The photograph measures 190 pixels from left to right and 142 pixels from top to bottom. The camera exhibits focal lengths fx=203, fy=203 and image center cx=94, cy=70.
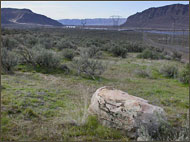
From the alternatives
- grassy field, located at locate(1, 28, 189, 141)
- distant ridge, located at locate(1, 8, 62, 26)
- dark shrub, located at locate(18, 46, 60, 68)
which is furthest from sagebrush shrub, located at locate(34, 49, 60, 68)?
distant ridge, located at locate(1, 8, 62, 26)

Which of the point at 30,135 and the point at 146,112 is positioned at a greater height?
the point at 146,112

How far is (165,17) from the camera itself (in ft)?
414

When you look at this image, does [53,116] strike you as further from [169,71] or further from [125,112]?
[169,71]

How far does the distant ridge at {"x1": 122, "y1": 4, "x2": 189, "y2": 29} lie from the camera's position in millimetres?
108863

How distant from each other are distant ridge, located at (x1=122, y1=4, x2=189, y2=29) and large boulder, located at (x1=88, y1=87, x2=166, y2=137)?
340ft

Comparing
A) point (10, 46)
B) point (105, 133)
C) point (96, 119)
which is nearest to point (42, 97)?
point (96, 119)

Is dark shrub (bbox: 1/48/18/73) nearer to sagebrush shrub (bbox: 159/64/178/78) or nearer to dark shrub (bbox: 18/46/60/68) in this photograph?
dark shrub (bbox: 18/46/60/68)

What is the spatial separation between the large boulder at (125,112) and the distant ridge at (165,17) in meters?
104

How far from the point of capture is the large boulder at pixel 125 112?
402cm

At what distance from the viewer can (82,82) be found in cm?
886

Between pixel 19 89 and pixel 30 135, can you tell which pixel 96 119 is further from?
pixel 19 89

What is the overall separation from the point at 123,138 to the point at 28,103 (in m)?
2.73

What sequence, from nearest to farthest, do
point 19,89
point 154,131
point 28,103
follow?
point 154,131, point 28,103, point 19,89

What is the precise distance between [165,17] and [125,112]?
133775mm
